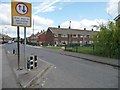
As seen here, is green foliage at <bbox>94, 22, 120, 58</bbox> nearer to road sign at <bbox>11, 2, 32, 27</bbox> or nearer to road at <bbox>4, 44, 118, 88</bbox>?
road at <bbox>4, 44, 118, 88</bbox>

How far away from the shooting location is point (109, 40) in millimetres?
27203

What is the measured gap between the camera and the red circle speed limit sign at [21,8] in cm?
1466

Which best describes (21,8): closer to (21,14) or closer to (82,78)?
(21,14)

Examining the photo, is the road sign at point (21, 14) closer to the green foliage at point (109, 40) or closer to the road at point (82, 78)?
the road at point (82, 78)

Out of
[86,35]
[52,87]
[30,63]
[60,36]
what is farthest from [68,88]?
[86,35]

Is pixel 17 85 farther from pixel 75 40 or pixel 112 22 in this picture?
pixel 75 40

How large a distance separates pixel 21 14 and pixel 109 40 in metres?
14.4

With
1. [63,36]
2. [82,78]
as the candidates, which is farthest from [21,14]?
[63,36]

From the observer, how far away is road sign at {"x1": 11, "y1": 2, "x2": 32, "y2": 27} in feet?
48.1

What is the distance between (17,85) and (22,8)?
5675 millimetres

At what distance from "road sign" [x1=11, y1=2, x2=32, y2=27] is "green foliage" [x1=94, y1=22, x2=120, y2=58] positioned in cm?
1313

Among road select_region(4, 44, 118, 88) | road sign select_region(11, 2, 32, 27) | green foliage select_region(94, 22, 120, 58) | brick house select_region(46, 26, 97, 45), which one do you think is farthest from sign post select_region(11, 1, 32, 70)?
brick house select_region(46, 26, 97, 45)

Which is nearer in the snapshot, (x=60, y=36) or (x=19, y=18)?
(x=19, y=18)

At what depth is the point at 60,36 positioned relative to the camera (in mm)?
96688
